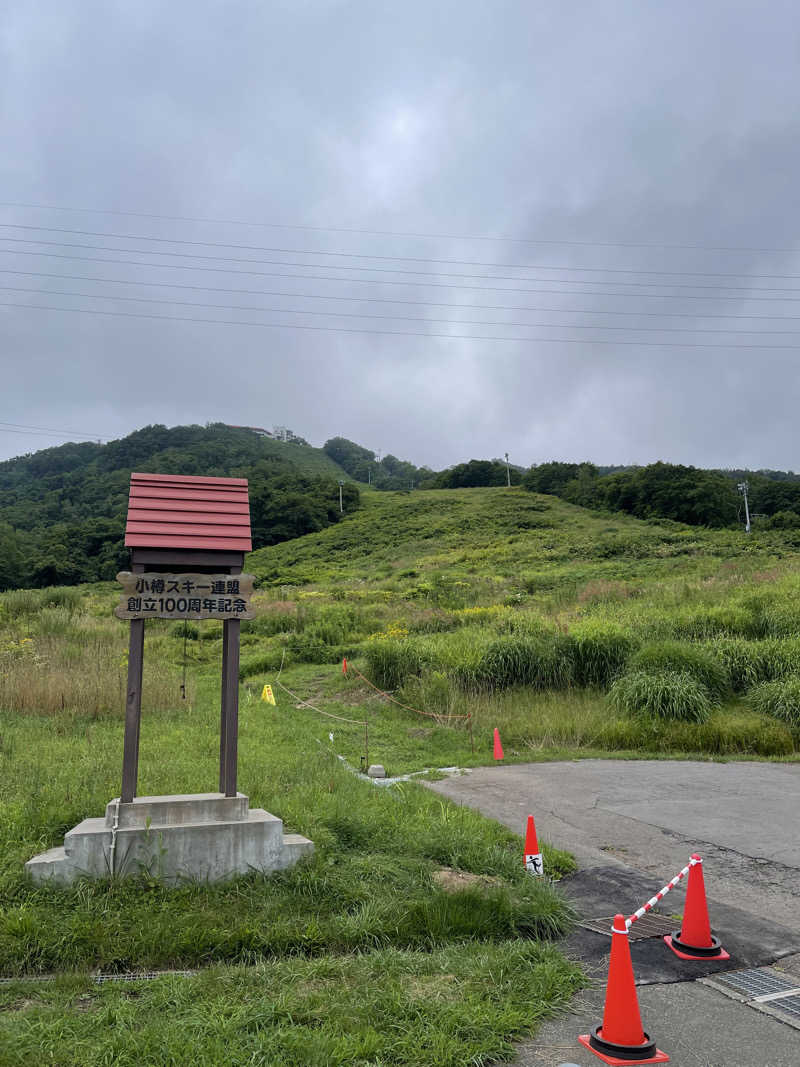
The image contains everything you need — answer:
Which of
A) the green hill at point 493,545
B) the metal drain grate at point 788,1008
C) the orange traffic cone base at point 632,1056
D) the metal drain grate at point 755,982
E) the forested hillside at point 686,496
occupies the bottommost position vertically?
the metal drain grate at point 755,982

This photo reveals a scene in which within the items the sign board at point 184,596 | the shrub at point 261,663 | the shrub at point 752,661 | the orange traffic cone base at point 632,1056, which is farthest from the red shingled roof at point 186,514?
the shrub at point 261,663

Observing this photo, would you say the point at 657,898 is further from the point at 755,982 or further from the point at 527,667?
the point at 527,667

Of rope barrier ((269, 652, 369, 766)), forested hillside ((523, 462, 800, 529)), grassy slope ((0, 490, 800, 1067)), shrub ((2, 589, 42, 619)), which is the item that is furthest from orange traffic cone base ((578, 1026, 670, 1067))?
forested hillside ((523, 462, 800, 529))

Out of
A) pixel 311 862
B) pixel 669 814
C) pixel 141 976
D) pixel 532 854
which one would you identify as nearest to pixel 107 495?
pixel 669 814

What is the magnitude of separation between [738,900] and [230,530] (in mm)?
5095

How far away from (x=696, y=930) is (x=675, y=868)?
196 cm

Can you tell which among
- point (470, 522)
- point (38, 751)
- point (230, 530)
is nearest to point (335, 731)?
point (38, 751)

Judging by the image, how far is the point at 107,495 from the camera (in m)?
74.8

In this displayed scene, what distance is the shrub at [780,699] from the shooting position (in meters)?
13.8

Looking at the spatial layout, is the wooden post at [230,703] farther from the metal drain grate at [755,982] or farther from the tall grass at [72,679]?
the tall grass at [72,679]

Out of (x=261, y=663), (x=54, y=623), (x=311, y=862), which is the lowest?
(x=311, y=862)

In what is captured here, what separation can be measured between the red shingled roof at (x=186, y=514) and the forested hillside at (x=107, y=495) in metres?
48.1

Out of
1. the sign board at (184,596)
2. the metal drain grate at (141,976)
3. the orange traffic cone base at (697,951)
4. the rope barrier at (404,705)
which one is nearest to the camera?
the metal drain grate at (141,976)

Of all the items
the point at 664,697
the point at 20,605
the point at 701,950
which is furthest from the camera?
the point at 20,605
